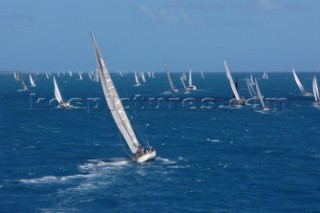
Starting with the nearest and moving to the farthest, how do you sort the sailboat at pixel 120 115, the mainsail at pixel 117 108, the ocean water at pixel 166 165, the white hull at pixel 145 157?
the ocean water at pixel 166 165 < the white hull at pixel 145 157 < the sailboat at pixel 120 115 < the mainsail at pixel 117 108

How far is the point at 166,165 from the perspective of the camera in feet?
264

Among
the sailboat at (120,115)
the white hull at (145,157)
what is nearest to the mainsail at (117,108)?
the sailboat at (120,115)

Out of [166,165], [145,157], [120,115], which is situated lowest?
[166,165]

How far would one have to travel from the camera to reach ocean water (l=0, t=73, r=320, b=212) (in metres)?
62.2

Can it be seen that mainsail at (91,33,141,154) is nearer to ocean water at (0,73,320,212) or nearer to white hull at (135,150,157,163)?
white hull at (135,150,157,163)

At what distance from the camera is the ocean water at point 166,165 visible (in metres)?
62.2

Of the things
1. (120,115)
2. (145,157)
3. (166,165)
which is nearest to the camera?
(166,165)

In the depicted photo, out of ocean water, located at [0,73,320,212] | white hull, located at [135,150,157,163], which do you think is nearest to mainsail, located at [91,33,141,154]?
white hull, located at [135,150,157,163]

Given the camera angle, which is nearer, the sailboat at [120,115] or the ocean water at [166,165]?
the ocean water at [166,165]

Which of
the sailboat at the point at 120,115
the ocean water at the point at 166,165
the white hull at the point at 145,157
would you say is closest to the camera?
the ocean water at the point at 166,165

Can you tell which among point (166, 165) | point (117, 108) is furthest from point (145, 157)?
point (117, 108)

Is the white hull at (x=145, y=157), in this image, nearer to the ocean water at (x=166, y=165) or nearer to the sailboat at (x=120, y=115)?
the sailboat at (x=120, y=115)

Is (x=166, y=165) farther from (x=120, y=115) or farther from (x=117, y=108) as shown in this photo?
(x=117, y=108)

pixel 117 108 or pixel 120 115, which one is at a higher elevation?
pixel 117 108
